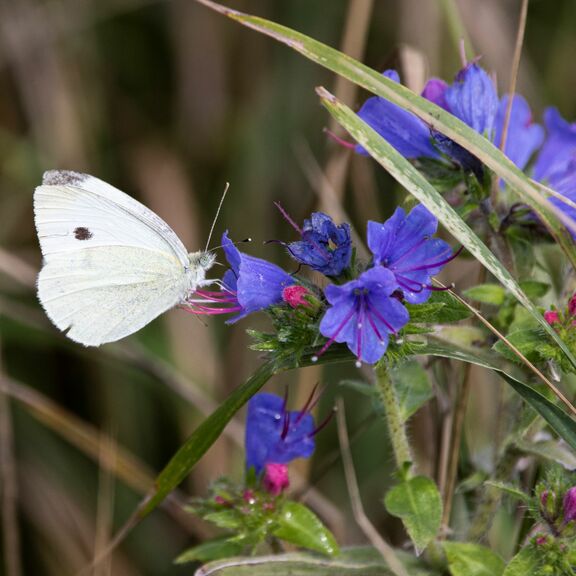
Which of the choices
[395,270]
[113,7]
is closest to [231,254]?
[395,270]

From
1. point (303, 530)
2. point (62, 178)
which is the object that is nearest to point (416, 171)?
point (303, 530)

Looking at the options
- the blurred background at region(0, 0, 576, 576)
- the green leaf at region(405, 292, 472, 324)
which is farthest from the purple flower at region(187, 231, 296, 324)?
the blurred background at region(0, 0, 576, 576)

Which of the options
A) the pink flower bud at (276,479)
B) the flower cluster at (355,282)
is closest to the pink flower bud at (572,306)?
the flower cluster at (355,282)

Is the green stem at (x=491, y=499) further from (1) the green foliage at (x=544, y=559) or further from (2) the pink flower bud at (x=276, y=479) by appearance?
(2) the pink flower bud at (x=276, y=479)

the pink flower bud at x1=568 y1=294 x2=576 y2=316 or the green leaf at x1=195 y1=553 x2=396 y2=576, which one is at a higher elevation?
the pink flower bud at x1=568 y1=294 x2=576 y2=316

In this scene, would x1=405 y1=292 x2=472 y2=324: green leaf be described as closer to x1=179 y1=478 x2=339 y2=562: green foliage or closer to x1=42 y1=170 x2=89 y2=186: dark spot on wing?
x1=179 y1=478 x2=339 y2=562: green foliage
